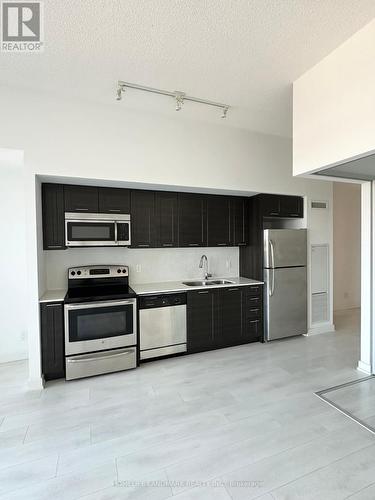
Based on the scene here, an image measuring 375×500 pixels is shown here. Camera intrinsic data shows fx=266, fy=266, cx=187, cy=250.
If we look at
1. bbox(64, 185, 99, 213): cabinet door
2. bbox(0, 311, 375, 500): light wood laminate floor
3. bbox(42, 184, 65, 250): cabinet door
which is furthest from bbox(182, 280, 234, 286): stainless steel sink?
bbox(42, 184, 65, 250): cabinet door

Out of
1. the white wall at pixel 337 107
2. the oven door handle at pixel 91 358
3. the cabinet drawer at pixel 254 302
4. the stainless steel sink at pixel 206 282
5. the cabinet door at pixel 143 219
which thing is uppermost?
the white wall at pixel 337 107

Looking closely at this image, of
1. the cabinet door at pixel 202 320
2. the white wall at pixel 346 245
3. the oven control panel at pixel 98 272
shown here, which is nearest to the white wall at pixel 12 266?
the oven control panel at pixel 98 272

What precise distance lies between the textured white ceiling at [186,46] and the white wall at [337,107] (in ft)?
0.35

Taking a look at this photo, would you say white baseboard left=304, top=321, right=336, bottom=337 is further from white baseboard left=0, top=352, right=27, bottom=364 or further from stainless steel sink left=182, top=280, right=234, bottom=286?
white baseboard left=0, top=352, right=27, bottom=364

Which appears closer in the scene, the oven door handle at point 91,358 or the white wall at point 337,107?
the white wall at point 337,107

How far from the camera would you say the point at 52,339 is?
114 inches

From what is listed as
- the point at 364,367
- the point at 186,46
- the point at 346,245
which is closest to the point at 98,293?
the point at 186,46

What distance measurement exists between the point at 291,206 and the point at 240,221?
0.85m

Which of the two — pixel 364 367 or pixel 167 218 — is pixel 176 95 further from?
pixel 364 367

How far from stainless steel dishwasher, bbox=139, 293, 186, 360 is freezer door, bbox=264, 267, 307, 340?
1329mm

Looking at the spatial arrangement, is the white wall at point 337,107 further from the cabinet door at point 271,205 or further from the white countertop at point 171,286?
the white countertop at point 171,286

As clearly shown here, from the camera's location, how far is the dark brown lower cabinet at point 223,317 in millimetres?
3627

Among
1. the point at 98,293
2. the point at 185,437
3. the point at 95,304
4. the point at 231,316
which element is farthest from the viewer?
the point at 231,316

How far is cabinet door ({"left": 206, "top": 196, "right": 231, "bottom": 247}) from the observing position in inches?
157
